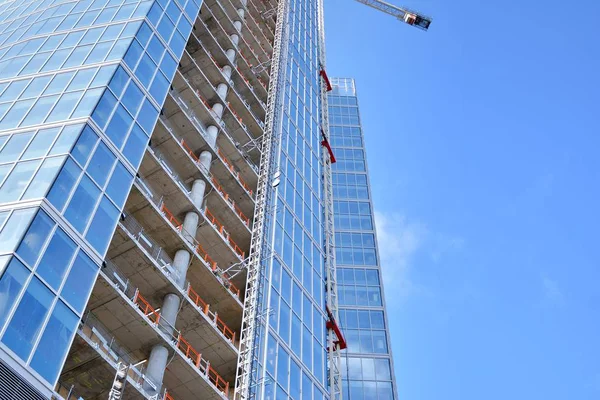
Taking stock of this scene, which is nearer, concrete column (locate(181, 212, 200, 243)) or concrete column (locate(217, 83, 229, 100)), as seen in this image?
concrete column (locate(181, 212, 200, 243))

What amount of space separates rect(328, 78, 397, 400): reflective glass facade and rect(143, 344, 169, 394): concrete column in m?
29.3

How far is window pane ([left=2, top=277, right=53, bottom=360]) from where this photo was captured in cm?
2028

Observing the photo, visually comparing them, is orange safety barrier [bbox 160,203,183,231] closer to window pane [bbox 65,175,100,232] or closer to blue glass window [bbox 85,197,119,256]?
blue glass window [bbox 85,197,119,256]

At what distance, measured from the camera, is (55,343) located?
2164 centimetres

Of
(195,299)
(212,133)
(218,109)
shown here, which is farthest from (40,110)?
(218,109)

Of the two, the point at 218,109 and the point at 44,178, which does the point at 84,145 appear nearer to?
the point at 44,178

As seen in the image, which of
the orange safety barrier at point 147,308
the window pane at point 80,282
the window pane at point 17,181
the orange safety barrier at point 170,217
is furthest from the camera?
the orange safety barrier at point 170,217

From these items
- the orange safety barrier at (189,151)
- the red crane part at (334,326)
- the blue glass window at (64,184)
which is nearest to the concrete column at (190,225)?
the orange safety barrier at (189,151)

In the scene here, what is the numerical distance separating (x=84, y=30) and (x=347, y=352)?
32269 millimetres

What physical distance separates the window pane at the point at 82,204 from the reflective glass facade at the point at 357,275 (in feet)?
111

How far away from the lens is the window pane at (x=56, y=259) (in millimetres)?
22625

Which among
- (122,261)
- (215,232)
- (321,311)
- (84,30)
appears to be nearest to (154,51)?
(84,30)

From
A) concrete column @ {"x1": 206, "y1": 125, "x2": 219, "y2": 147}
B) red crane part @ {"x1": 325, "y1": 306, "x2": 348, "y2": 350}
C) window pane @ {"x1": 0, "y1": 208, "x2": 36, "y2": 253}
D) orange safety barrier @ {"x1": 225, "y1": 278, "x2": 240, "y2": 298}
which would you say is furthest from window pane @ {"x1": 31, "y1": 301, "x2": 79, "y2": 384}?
red crane part @ {"x1": 325, "y1": 306, "x2": 348, "y2": 350}

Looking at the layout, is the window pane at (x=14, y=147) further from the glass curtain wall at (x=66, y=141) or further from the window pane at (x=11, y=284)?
the window pane at (x=11, y=284)
